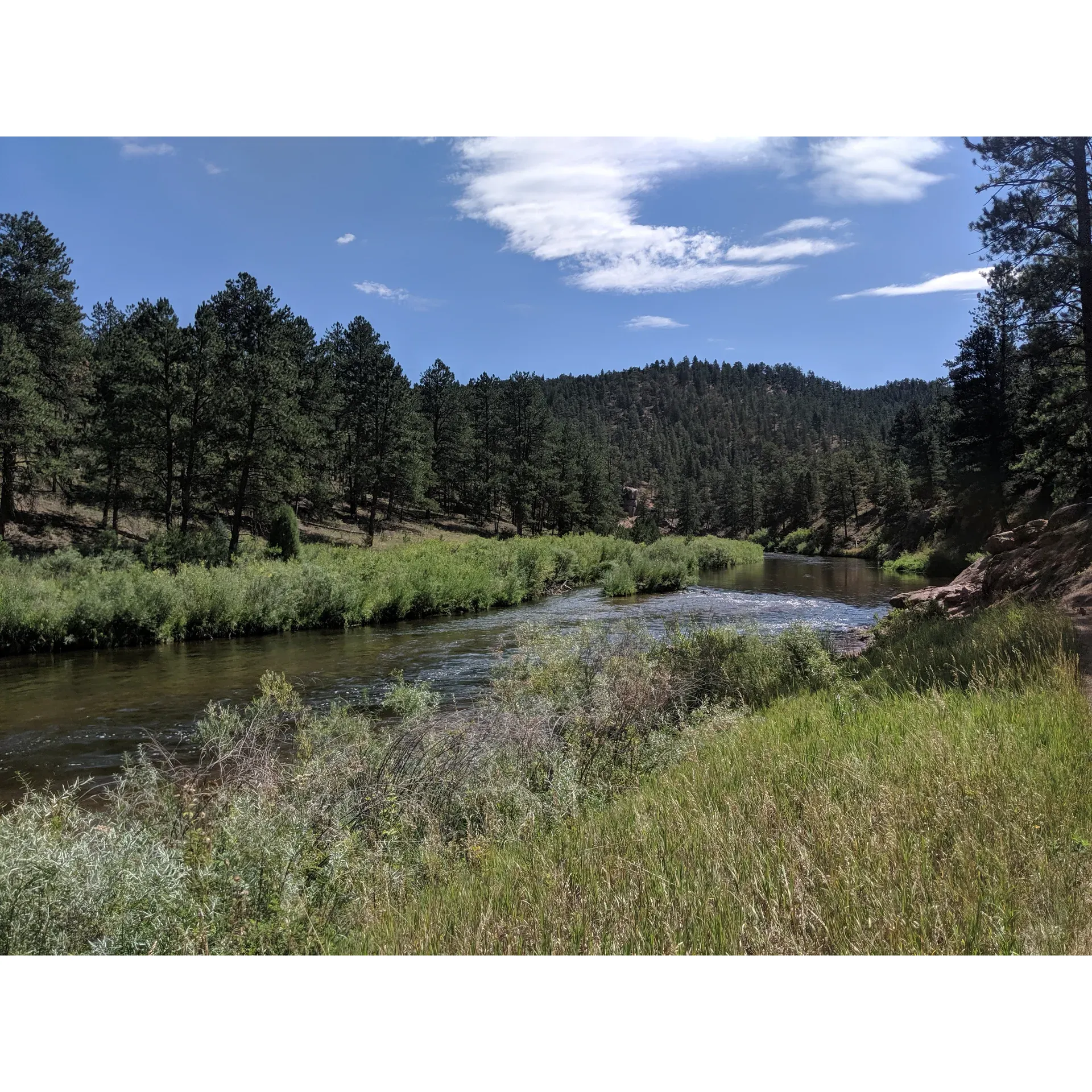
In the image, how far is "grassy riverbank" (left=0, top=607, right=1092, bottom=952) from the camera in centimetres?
304

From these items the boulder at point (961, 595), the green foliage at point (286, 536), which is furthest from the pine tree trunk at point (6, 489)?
the boulder at point (961, 595)

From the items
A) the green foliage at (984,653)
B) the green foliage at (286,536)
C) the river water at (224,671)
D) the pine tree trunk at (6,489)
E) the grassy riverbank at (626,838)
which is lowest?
the river water at (224,671)

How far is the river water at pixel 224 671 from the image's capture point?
10.1 m

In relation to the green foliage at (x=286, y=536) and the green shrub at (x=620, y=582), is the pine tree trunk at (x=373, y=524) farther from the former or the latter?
the green shrub at (x=620, y=582)

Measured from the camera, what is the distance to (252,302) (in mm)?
→ 33094

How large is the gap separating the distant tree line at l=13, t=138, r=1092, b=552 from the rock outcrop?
351 cm

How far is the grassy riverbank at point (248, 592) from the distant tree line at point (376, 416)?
7.61m

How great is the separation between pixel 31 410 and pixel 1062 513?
36.5 metres

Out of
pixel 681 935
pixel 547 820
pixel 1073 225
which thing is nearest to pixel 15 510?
pixel 547 820

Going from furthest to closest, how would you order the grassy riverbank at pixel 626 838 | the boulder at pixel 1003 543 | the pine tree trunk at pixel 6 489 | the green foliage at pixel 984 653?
the pine tree trunk at pixel 6 489 → the boulder at pixel 1003 543 → the green foliage at pixel 984 653 → the grassy riverbank at pixel 626 838

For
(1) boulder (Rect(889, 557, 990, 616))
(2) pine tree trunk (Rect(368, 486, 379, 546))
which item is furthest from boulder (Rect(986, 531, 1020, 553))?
(2) pine tree trunk (Rect(368, 486, 379, 546))

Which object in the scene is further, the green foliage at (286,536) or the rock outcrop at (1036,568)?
the green foliage at (286,536)

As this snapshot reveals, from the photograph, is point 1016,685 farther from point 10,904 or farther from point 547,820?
point 10,904

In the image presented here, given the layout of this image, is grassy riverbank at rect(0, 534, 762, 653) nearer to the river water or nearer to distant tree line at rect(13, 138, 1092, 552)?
the river water
